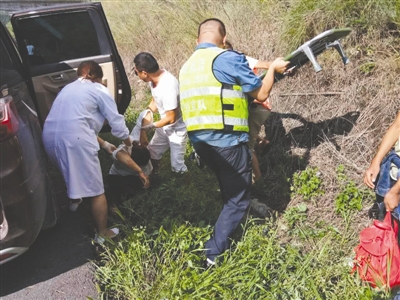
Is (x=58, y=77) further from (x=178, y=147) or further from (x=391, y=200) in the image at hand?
(x=391, y=200)

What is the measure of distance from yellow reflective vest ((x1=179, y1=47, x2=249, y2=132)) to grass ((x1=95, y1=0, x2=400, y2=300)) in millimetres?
859

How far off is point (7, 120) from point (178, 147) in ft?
6.82

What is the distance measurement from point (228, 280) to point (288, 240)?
970 millimetres

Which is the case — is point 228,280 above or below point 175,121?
below

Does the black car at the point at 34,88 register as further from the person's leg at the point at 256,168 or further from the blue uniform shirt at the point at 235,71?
the person's leg at the point at 256,168

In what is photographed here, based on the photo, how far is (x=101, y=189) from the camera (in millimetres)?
3557

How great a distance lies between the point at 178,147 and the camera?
14.7ft

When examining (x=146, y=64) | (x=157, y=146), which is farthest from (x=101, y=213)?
(x=146, y=64)

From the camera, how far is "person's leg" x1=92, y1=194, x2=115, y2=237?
11.8ft

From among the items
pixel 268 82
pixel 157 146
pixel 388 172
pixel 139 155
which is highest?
pixel 268 82

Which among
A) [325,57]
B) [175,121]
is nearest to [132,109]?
[175,121]

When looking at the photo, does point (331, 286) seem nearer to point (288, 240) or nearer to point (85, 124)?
point (288, 240)

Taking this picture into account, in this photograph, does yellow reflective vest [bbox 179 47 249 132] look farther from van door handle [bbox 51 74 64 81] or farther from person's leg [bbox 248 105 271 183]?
van door handle [bbox 51 74 64 81]

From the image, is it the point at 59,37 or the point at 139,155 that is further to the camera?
the point at 59,37
